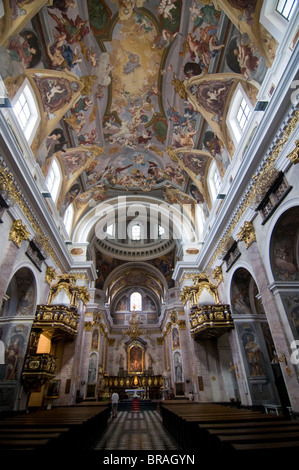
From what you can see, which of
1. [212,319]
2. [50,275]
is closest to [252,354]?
[212,319]

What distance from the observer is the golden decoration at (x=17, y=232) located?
27.1ft

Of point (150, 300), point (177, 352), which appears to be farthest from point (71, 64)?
point (150, 300)

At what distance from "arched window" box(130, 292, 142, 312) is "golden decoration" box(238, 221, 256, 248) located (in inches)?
913

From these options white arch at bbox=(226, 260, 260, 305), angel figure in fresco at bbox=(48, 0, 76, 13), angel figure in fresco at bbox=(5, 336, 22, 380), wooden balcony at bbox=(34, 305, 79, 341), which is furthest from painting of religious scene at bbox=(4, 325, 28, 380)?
angel figure in fresco at bbox=(48, 0, 76, 13)

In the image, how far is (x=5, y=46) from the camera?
7.32 m

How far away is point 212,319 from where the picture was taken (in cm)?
1049

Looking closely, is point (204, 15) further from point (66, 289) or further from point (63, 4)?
point (66, 289)

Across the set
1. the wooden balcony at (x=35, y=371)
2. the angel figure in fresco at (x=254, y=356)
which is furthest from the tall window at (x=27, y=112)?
the angel figure in fresco at (x=254, y=356)

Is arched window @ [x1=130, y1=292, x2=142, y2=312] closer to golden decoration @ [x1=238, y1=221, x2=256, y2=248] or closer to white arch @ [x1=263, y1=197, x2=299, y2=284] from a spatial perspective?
golden decoration @ [x1=238, y1=221, x2=256, y2=248]

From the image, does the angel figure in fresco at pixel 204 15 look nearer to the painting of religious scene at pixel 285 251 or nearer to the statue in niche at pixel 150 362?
the painting of religious scene at pixel 285 251

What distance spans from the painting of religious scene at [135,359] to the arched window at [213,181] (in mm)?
20574

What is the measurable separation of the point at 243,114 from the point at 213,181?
3931 millimetres

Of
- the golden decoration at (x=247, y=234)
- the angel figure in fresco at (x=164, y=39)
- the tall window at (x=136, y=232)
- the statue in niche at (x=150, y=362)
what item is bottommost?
the statue in niche at (x=150, y=362)
